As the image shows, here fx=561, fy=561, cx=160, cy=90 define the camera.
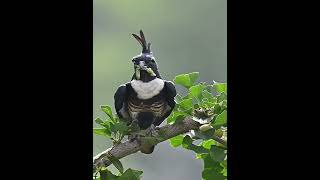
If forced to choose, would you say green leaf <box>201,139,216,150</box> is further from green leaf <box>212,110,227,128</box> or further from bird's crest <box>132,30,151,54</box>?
bird's crest <box>132,30,151,54</box>

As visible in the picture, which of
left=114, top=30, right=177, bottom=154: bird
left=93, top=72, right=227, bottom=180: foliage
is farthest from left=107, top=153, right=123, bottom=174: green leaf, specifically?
left=114, top=30, right=177, bottom=154: bird

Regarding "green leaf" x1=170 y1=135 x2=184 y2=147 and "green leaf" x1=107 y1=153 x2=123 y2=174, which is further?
"green leaf" x1=170 y1=135 x2=184 y2=147

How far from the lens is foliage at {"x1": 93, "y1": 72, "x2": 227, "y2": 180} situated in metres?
1.30

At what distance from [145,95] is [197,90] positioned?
130 millimetres

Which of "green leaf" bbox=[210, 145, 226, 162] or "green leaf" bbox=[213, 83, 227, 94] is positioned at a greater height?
"green leaf" bbox=[213, 83, 227, 94]

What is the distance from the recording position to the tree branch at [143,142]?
1291 millimetres

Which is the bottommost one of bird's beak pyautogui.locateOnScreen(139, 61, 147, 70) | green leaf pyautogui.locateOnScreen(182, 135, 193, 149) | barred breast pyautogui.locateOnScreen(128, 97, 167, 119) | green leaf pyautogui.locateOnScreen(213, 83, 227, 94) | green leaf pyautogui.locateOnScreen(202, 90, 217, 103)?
green leaf pyautogui.locateOnScreen(182, 135, 193, 149)

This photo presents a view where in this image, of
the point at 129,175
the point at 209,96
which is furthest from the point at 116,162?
the point at 209,96

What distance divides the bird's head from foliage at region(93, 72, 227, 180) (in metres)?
0.06

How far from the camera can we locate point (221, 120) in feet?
4.27
